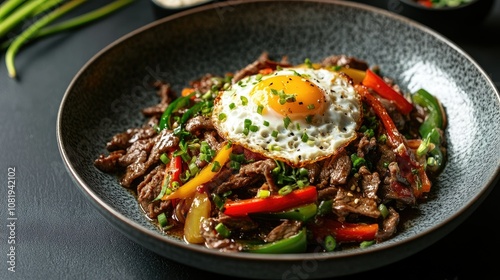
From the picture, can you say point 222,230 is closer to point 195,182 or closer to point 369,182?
point 195,182

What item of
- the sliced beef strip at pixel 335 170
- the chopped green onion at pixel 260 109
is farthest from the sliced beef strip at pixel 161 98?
the sliced beef strip at pixel 335 170

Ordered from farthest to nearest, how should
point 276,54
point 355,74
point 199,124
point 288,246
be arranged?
point 276,54 < point 355,74 < point 199,124 < point 288,246

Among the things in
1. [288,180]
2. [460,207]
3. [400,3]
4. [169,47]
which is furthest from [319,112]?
[400,3]

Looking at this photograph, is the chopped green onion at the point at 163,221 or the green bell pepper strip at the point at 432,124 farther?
the green bell pepper strip at the point at 432,124

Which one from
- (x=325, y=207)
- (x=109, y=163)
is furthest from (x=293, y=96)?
(x=109, y=163)

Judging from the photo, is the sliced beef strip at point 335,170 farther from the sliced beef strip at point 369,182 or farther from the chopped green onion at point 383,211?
the chopped green onion at point 383,211

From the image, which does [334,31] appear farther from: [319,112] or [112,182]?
[112,182]

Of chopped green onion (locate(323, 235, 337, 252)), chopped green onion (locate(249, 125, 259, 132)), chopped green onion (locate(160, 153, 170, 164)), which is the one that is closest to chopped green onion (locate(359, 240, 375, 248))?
chopped green onion (locate(323, 235, 337, 252))
